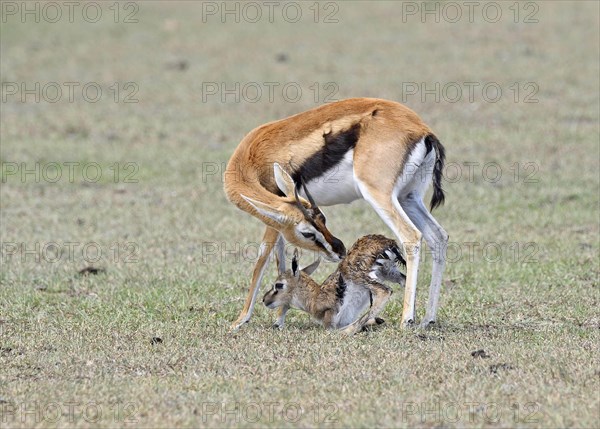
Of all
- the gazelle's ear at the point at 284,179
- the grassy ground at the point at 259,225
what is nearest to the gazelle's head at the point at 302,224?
the gazelle's ear at the point at 284,179

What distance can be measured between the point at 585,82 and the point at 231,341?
12.9 m

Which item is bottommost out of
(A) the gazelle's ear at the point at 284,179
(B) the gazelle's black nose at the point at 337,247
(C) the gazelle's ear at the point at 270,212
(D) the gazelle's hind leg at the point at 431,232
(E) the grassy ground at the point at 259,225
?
(E) the grassy ground at the point at 259,225

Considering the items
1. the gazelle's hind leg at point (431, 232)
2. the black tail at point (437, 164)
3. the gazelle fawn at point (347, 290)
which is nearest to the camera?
the gazelle fawn at point (347, 290)

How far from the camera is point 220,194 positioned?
13062 mm

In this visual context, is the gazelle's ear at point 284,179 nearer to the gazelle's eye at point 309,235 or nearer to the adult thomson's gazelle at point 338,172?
the adult thomson's gazelle at point 338,172

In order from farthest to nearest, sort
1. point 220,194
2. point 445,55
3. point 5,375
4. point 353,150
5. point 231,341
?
point 445,55, point 220,194, point 353,150, point 231,341, point 5,375

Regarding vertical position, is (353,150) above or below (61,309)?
above

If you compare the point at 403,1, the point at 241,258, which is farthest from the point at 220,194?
the point at 403,1

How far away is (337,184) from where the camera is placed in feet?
24.1

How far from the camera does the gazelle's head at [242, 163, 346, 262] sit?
22.6 ft

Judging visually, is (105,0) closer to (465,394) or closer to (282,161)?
(282,161)

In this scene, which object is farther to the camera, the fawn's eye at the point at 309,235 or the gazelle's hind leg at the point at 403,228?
the gazelle's hind leg at the point at 403,228

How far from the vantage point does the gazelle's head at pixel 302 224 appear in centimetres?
689

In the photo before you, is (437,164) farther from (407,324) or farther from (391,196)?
(407,324)
